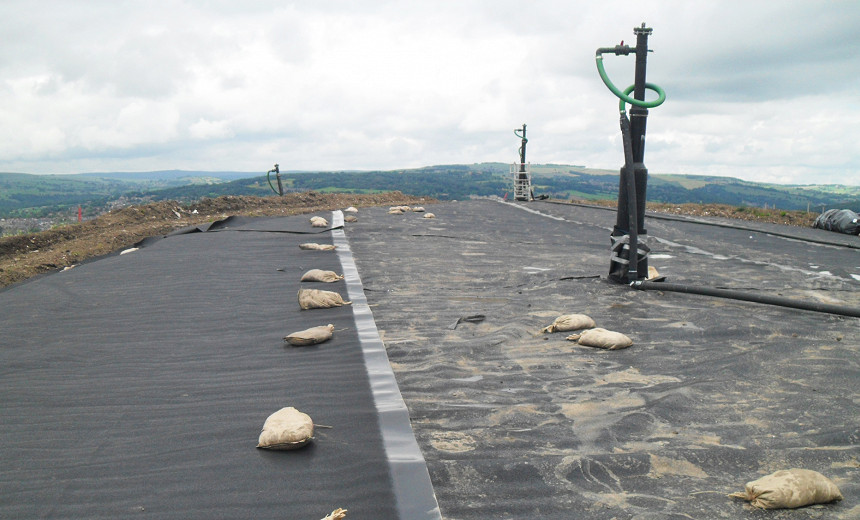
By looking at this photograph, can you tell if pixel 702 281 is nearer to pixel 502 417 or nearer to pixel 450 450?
pixel 502 417

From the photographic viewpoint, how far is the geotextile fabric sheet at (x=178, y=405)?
77.3 inches

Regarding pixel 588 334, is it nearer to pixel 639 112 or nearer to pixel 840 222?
pixel 639 112

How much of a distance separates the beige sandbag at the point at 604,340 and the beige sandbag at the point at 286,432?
198cm

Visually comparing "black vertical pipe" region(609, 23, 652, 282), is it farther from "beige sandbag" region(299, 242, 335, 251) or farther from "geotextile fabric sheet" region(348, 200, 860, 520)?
"beige sandbag" region(299, 242, 335, 251)

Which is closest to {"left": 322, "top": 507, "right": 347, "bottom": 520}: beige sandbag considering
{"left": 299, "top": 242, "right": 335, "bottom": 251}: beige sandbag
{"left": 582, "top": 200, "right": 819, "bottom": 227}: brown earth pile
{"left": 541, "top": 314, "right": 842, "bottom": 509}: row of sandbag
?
{"left": 541, "top": 314, "right": 842, "bottom": 509}: row of sandbag

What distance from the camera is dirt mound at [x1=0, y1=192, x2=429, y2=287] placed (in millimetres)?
9469

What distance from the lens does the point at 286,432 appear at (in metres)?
2.25

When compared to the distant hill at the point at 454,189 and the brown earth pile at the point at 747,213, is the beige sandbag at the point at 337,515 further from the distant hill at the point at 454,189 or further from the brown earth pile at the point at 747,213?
the distant hill at the point at 454,189

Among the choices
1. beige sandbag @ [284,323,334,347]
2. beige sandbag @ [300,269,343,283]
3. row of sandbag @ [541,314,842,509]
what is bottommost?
row of sandbag @ [541,314,842,509]

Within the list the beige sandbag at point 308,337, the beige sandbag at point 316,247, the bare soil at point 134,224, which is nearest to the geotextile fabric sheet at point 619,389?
the beige sandbag at point 308,337

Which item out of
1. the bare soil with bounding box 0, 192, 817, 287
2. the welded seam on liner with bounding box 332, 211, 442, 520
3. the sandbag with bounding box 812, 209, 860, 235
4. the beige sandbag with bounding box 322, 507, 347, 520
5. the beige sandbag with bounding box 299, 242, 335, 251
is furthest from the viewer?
the sandbag with bounding box 812, 209, 860, 235

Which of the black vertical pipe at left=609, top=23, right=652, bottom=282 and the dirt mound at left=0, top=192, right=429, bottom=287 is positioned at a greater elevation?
the black vertical pipe at left=609, top=23, right=652, bottom=282

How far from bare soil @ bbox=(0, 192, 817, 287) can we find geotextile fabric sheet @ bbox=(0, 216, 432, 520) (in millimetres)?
4978

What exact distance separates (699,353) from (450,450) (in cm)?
196
